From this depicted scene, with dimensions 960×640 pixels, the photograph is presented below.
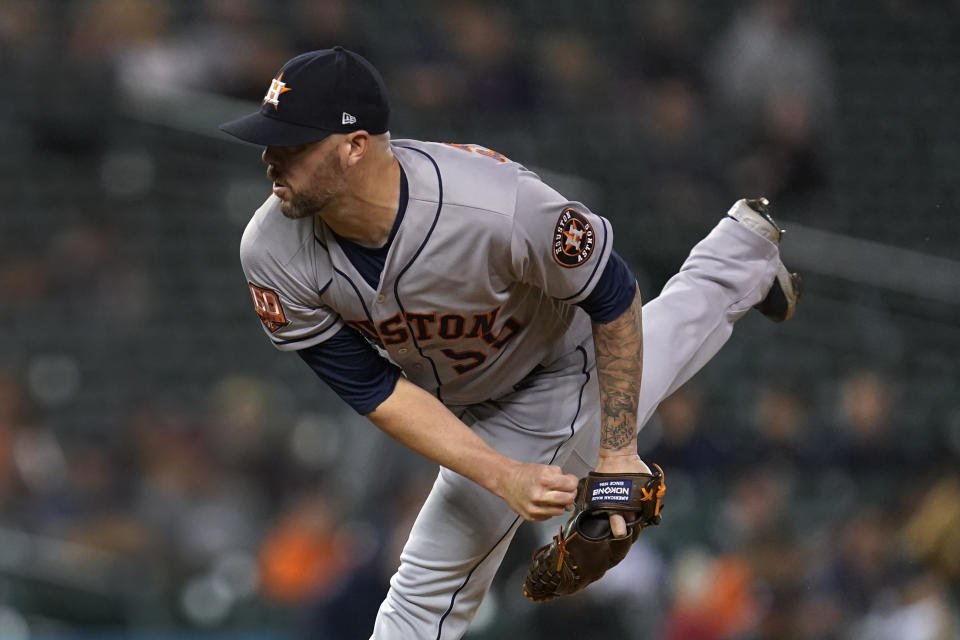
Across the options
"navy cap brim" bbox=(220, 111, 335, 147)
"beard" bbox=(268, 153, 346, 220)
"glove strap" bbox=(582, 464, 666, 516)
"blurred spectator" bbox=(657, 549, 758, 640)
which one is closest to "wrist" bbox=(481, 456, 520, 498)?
"glove strap" bbox=(582, 464, 666, 516)

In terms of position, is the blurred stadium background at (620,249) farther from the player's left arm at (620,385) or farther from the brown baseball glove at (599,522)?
the player's left arm at (620,385)

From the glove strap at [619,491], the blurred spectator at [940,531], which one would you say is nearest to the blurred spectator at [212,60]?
the blurred spectator at [940,531]

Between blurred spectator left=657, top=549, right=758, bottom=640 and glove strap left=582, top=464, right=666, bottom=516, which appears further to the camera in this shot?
blurred spectator left=657, top=549, right=758, bottom=640

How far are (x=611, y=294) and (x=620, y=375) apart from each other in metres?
0.20

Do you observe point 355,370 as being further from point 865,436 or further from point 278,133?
point 865,436

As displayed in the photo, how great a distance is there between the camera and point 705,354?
3.81 m

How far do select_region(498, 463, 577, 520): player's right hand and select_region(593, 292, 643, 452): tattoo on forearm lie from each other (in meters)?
0.29

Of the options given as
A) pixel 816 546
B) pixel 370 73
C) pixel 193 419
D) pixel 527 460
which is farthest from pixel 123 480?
pixel 370 73

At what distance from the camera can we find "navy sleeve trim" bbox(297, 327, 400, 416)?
325cm

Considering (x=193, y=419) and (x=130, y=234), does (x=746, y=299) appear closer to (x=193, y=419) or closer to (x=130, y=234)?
(x=193, y=419)

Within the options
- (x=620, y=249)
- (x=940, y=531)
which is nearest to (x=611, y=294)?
(x=940, y=531)

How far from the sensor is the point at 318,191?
9.75 feet

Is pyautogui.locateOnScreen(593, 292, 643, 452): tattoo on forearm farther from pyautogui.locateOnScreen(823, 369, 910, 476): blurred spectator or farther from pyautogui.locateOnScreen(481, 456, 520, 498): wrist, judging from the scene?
pyautogui.locateOnScreen(823, 369, 910, 476): blurred spectator

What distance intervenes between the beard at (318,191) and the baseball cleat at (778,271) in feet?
4.47
